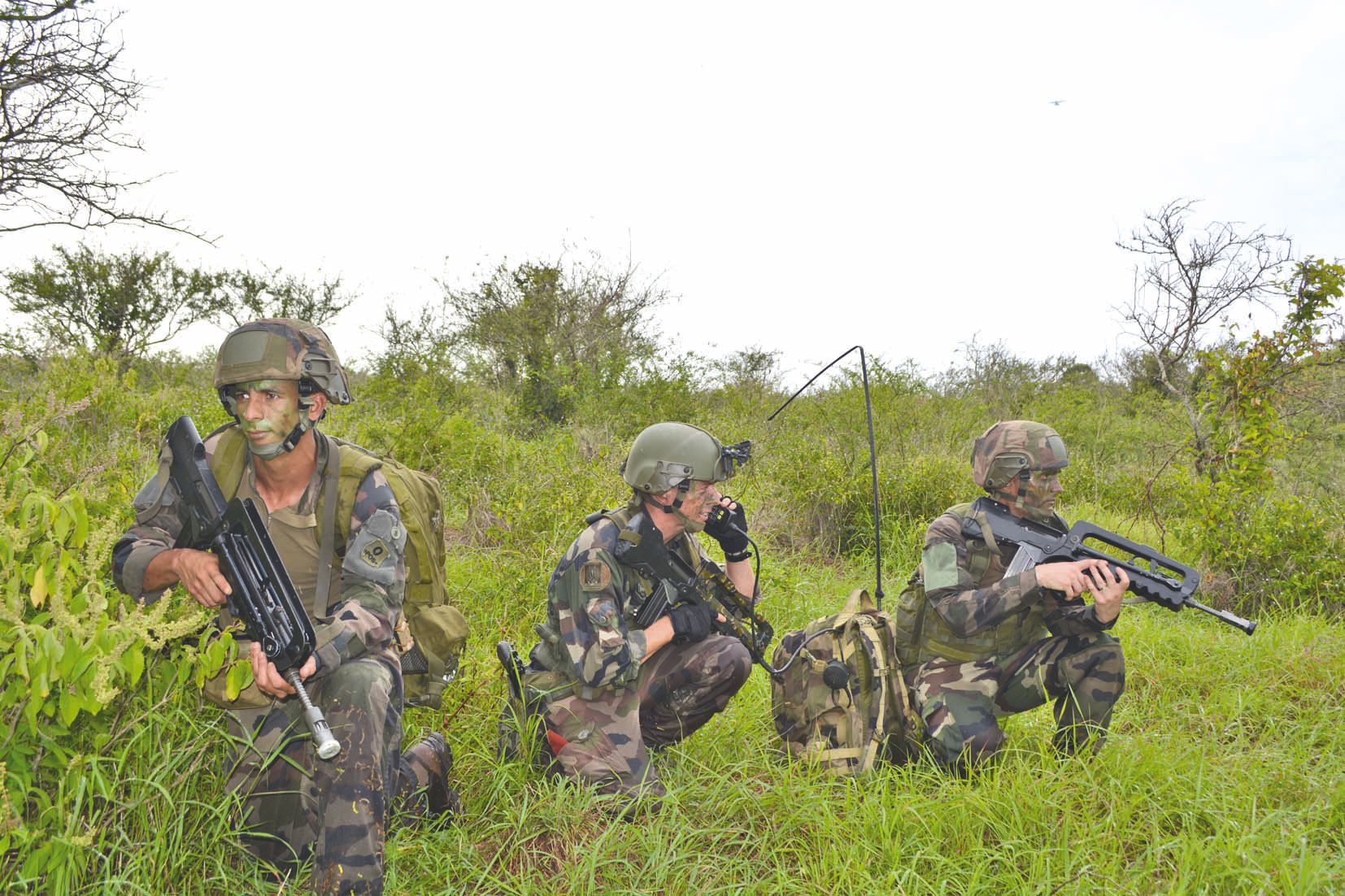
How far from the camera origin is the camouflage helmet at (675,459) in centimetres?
304

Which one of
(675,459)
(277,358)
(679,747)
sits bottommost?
(679,747)

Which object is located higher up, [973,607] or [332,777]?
[973,607]

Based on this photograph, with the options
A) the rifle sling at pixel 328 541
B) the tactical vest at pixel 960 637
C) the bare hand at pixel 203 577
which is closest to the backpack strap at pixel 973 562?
the tactical vest at pixel 960 637

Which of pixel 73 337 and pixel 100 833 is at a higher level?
pixel 73 337

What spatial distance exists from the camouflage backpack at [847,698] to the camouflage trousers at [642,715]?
24 cm

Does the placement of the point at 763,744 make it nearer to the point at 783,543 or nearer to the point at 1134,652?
the point at 1134,652

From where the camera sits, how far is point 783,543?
288 inches

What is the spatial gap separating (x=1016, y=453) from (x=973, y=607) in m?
0.66

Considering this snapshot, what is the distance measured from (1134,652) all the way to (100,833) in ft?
15.1

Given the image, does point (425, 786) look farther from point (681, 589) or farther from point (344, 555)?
point (681, 589)

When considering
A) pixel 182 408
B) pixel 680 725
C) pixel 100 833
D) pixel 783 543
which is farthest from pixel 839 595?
pixel 182 408

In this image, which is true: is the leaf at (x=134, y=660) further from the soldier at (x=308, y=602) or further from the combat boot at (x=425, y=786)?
the combat boot at (x=425, y=786)

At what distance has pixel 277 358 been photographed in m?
2.61

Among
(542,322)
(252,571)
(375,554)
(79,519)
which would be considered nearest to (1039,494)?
(375,554)
